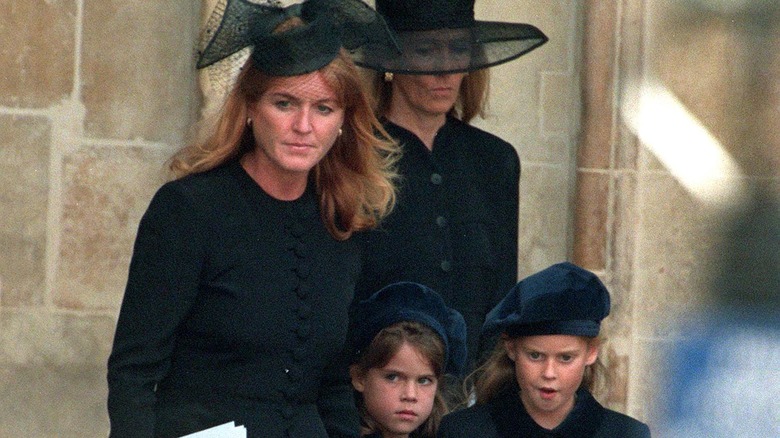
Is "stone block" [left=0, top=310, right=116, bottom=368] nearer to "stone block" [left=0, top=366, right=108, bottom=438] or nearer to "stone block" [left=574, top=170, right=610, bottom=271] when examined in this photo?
"stone block" [left=0, top=366, right=108, bottom=438]

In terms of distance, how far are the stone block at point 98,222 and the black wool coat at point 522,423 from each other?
158 cm

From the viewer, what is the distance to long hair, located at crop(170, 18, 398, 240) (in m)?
3.04

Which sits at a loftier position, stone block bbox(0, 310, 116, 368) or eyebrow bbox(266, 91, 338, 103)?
eyebrow bbox(266, 91, 338, 103)

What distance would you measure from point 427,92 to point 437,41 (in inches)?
5.0

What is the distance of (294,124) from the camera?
9.87ft

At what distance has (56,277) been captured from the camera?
4.84m

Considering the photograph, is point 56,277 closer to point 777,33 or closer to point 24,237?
point 24,237

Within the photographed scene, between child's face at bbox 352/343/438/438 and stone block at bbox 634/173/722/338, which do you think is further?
stone block at bbox 634/173/722/338

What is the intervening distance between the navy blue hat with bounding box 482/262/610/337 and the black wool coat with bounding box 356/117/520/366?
0.17 meters

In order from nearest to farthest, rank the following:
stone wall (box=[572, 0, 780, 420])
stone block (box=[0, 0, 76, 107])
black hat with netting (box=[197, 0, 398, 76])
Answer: black hat with netting (box=[197, 0, 398, 76]) → stone block (box=[0, 0, 76, 107]) → stone wall (box=[572, 0, 780, 420])

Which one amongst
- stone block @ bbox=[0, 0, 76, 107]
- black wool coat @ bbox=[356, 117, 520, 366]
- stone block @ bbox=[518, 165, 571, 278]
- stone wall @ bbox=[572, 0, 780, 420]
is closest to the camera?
black wool coat @ bbox=[356, 117, 520, 366]

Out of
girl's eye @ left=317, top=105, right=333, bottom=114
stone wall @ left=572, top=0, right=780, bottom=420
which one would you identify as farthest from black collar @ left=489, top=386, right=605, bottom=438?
stone wall @ left=572, top=0, right=780, bottom=420

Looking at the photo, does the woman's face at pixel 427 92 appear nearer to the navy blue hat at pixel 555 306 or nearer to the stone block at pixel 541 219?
the navy blue hat at pixel 555 306

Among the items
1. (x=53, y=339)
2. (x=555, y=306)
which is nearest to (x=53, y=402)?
(x=53, y=339)
